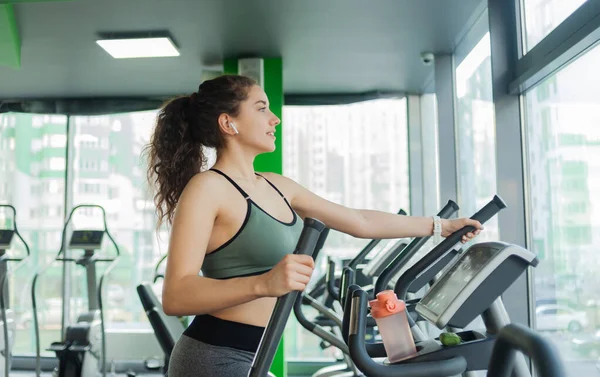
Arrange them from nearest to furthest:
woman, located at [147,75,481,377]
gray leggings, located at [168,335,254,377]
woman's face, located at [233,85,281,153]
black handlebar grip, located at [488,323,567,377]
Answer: black handlebar grip, located at [488,323,567,377] < woman, located at [147,75,481,377] < gray leggings, located at [168,335,254,377] < woman's face, located at [233,85,281,153]

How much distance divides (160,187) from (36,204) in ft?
16.0

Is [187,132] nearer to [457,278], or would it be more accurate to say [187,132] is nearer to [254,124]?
[254,124]

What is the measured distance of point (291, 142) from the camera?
19.5 feet

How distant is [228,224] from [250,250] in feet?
0.29

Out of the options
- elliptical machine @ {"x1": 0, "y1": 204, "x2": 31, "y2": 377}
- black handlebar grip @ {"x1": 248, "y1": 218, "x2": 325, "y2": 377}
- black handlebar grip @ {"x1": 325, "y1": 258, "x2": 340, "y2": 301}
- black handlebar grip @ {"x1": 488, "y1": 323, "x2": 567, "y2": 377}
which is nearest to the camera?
black handlebar grip @ {"x1": 488, "y1": 323, "x2": 567, "y2": 377}

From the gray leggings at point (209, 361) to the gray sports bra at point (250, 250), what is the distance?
0.18m

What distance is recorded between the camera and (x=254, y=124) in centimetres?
174

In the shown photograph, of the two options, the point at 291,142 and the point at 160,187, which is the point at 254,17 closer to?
the point at 291,142

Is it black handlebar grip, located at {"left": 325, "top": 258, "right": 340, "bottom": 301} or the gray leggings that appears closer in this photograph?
the gray leggings

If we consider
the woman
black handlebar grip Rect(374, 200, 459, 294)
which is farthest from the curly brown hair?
black handlebar grip Rect(374, 200, 459, 294)

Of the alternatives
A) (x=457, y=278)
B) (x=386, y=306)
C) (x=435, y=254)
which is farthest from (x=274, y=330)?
(x=435, y=254)

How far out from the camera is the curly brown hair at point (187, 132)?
174cm

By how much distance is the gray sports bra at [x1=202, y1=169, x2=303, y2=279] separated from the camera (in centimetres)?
151

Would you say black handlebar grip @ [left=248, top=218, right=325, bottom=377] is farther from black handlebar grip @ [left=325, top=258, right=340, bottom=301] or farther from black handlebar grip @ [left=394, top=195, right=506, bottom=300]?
black handlebar grip @ [left=325, top=258, right=340, bottom=301]
